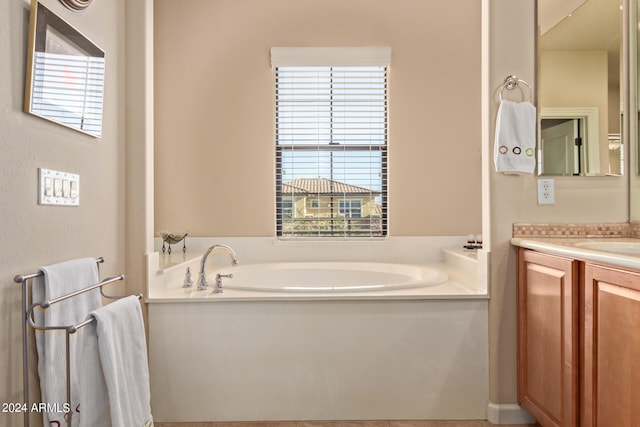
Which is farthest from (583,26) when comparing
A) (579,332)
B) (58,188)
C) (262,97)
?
(58,188)

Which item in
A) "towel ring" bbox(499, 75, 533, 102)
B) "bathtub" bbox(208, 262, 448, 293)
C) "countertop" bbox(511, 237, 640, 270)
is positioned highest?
"towel ring" bbox(499, 75, 533, 102)

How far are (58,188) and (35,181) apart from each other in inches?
4.6

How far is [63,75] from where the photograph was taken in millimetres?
1479

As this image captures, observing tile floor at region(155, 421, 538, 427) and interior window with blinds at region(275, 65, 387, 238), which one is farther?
interior window with blinds at region(275, 65, 387, 238)

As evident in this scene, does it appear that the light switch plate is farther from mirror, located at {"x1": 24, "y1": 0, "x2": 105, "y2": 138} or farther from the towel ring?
the towel ring

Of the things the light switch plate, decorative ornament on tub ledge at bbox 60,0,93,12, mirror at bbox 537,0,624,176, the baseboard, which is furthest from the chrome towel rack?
mirror at bbox 537,0,624,176

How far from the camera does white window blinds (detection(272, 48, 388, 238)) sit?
11.0 ft

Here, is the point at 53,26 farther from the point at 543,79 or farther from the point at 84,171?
the point at 543,79

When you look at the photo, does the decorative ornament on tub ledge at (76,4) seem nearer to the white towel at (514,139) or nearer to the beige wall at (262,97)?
the beige wall at (262,97)

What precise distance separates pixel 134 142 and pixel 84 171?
0.42m

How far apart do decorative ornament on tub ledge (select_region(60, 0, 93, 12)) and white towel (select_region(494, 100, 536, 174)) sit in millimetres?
1846

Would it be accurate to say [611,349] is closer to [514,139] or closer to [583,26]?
[514,139]

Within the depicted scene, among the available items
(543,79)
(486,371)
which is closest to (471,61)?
(543,79)

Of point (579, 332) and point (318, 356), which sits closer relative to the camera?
point (579, 332)
